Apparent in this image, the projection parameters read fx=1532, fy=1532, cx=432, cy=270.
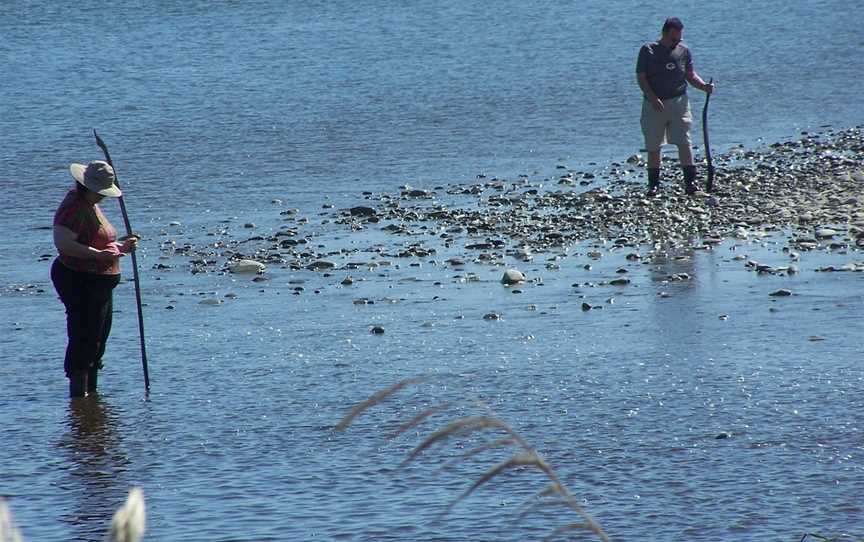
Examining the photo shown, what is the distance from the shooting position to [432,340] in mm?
10180

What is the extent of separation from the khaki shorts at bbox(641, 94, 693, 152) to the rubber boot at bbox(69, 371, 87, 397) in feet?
24.9

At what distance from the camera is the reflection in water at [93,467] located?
6.72 metres

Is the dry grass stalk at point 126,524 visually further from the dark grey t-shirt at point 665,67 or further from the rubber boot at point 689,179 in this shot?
the rubber boot at point 689,179

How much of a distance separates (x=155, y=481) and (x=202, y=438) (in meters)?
0.72

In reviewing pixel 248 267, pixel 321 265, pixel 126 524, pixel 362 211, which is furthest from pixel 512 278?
pixel 126 524

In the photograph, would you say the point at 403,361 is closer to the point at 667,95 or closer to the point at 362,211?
the point at 362,211

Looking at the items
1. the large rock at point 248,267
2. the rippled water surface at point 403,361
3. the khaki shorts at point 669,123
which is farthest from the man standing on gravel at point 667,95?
the large rock at point 248,267

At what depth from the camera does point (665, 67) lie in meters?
14.9

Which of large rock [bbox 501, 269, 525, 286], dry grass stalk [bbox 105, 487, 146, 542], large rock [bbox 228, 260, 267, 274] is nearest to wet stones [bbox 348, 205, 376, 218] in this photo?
large rock [bbox 228, 260, 267, 274]

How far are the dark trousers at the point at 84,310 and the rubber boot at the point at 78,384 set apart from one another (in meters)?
0.02

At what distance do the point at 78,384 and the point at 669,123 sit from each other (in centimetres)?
790

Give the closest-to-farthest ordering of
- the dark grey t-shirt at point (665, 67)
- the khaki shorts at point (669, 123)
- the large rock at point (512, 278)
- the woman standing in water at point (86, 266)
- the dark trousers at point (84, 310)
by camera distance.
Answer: the woman standing in water at point (86, 266) < the dark trousers at point (84, 310) < the large rock at point (512, 278) < the dark grey t-shirt at point (665, 67) < the khaki shorts at point (669, 123)

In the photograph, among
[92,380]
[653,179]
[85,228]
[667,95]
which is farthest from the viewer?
[653,179]

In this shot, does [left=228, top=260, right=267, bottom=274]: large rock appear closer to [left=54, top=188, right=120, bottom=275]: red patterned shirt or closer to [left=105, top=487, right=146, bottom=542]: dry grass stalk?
[left=54, top=188, right=120, bottom=275]: red patterned shirt
